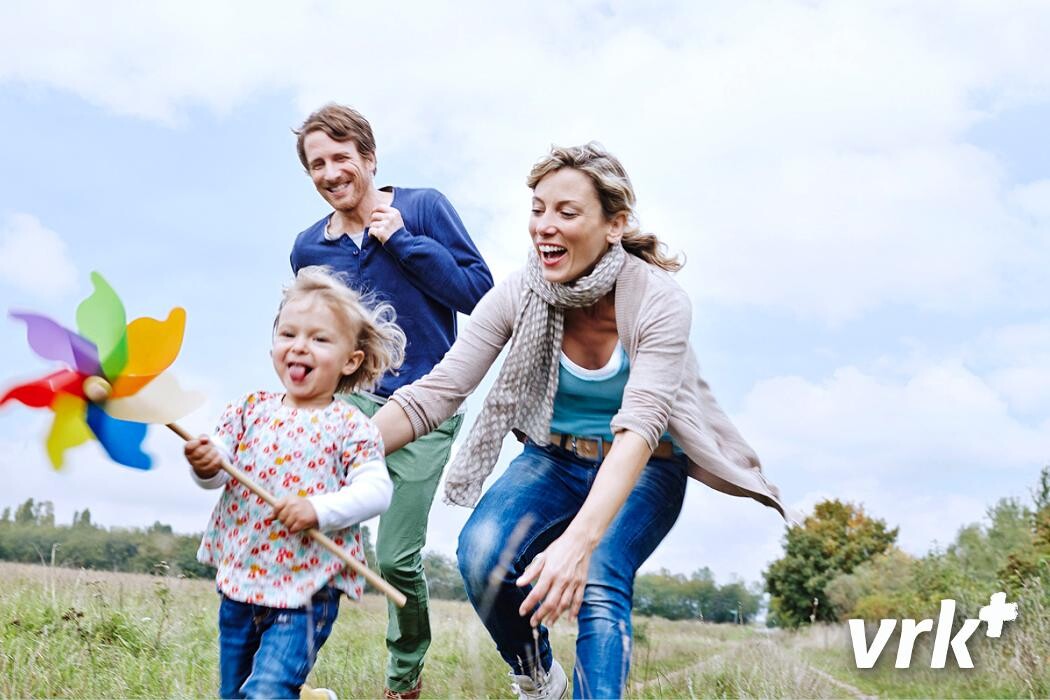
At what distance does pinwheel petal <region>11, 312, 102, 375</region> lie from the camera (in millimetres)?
3426

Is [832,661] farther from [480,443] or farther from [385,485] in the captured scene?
[385,485]

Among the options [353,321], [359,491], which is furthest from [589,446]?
[359,491]

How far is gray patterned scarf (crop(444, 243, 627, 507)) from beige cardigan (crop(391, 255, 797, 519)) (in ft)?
0.24

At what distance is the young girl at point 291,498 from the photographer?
3363mm

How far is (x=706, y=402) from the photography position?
4484 millimetres

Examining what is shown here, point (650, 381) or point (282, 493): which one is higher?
point (650, 381)

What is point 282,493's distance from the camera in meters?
3.48

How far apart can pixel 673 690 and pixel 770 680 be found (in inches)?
20.2

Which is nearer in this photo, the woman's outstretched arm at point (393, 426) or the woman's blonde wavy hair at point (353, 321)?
the woman's blonde wavy hair at point (353, 321)

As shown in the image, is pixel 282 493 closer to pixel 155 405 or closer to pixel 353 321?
pixel 155 405

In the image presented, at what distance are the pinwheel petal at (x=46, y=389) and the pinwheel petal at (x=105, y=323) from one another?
89 mm

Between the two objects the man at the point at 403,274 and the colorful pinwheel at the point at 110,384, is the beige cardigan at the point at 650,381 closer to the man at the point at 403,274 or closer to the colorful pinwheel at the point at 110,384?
the man at the point at 403,274

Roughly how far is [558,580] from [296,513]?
813 millimetres

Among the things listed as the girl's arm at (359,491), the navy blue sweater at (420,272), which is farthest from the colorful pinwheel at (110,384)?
the navy blue sweater at (420,272)
